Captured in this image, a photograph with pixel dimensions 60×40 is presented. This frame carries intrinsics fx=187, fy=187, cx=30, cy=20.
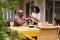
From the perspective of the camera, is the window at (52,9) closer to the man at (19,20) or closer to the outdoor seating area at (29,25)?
Result: the outdoor seating area at (29,25)

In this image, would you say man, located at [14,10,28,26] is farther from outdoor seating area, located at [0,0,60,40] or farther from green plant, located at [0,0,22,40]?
green plant, located at [0,0,22,40]

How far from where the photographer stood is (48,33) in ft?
12.1

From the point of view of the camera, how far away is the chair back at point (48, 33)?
3.58 m

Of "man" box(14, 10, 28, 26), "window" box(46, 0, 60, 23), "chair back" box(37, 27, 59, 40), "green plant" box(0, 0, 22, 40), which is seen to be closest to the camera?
"green plant" box(0, 0, 22, 40)

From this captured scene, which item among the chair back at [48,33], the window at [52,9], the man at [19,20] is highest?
the window at [52,9]

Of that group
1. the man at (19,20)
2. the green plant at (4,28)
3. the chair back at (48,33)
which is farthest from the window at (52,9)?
the green plant at (4,28)

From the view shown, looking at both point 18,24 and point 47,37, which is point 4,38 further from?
point 18,24

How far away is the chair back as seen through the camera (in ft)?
11.7

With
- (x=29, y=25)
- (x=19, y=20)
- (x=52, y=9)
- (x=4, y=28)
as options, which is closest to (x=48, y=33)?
(x=29, y=25)

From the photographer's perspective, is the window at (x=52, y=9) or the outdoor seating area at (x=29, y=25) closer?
the outdoor seating area at (x=29, y=25)

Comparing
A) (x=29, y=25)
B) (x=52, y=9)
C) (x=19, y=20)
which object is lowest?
(x=29, y=25)

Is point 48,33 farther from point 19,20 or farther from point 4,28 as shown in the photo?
point 4,28

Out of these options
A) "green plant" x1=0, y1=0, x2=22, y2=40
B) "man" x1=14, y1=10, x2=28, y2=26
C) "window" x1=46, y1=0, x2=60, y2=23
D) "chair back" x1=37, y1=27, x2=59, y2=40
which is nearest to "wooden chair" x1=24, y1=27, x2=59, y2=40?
"chair back" x1=37, y1=27, x2=59, y2=40

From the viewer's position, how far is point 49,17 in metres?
11.1
